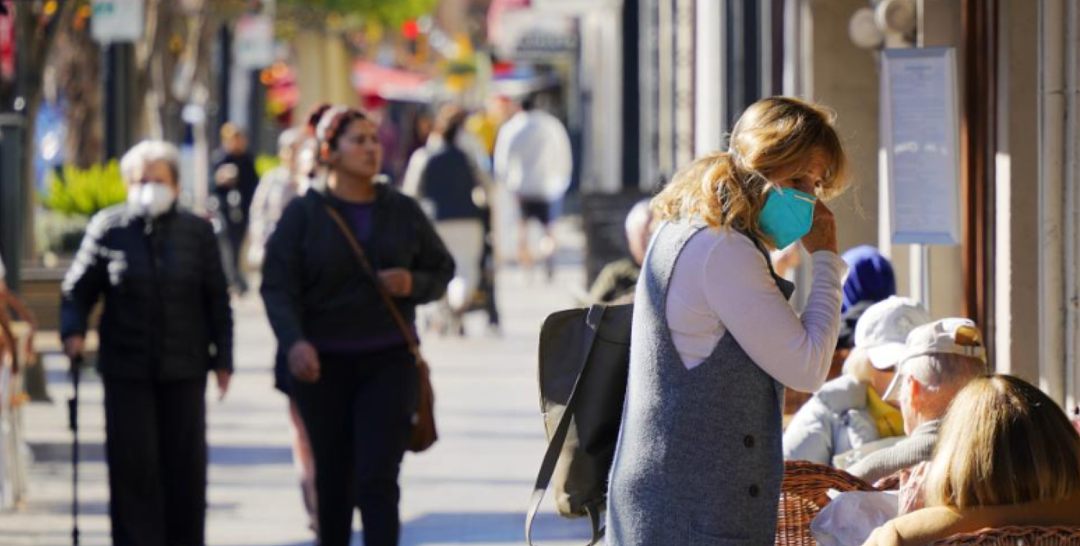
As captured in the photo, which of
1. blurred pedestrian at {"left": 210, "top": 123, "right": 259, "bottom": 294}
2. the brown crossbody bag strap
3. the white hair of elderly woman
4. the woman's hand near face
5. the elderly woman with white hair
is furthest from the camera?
blurred pedestrian at {"left": 210, "top": 123, "right": 259, "bottom": 294}

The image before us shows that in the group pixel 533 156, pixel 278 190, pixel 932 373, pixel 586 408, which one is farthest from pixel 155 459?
pixel 533 156

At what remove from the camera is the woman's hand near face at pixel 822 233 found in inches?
188

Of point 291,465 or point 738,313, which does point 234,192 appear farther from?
point 738,313

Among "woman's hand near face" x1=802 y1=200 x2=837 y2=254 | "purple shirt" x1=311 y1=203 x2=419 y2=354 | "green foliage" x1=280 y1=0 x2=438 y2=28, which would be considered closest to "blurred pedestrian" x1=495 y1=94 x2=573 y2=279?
"green foliage" x1=280 y1=0 x2=438 y2=28

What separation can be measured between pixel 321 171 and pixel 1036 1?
2.60 m

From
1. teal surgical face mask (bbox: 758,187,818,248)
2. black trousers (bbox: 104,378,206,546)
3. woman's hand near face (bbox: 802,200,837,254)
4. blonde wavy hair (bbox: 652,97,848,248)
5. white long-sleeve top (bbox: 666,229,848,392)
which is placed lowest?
black trousers (bbox: 104,378,206,546)

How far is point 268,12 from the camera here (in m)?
31.3

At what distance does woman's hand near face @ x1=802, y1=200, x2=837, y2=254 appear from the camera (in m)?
4.78

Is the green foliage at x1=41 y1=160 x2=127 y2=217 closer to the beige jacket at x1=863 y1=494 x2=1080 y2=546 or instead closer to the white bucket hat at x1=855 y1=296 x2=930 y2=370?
the white bucket hat at x1=855 y1=296 x2=930 y2=370

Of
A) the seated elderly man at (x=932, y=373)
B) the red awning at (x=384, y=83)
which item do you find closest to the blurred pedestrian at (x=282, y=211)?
the seated elderly man at (x=932, y=373)

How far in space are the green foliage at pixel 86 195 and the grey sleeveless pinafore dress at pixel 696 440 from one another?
48.4 feet

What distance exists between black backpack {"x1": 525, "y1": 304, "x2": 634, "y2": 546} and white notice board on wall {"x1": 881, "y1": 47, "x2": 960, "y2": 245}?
7.35 ft

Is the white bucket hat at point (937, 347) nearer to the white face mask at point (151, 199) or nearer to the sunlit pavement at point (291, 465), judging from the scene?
the white face mask at point (151, 199)

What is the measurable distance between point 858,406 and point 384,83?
47.3m
